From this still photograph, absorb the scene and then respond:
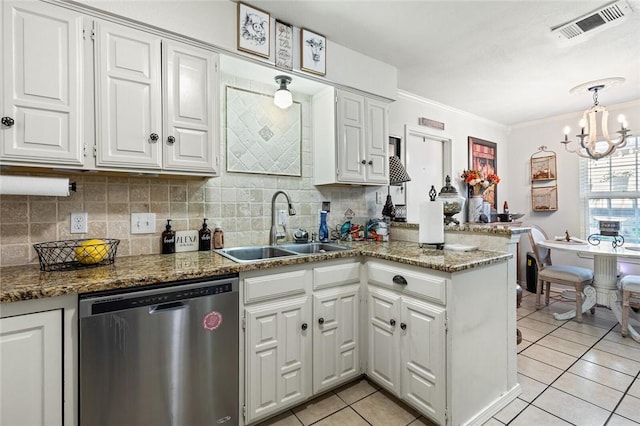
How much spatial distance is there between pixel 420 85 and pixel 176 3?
94.2 inches

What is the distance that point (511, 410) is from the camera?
178cm

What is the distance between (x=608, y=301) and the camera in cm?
298

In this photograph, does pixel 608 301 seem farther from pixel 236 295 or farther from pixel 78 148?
pixel 78 148

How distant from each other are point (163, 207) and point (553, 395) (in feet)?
9.02

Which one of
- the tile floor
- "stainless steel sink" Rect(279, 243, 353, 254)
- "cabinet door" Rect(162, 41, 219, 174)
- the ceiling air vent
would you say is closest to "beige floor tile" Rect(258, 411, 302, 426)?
the tile floor

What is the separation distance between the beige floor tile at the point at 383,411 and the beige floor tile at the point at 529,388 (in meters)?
0.76

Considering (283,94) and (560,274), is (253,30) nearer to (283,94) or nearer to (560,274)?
(283,94)

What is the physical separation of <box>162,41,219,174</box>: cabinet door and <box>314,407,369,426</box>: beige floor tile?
1587mm

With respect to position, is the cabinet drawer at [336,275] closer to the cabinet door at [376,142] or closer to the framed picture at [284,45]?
the cabinet door at [376,142]

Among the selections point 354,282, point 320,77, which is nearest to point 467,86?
point 320,77

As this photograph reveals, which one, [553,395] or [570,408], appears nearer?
[570,408]

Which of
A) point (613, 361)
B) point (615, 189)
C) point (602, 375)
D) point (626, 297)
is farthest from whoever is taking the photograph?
point (615, 189)

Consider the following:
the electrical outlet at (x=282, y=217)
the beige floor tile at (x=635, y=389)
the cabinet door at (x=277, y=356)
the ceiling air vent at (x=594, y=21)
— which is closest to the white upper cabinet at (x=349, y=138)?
the electrical outlet at (x=282, y=217)

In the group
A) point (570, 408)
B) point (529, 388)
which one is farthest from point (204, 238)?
point (570, 408)
